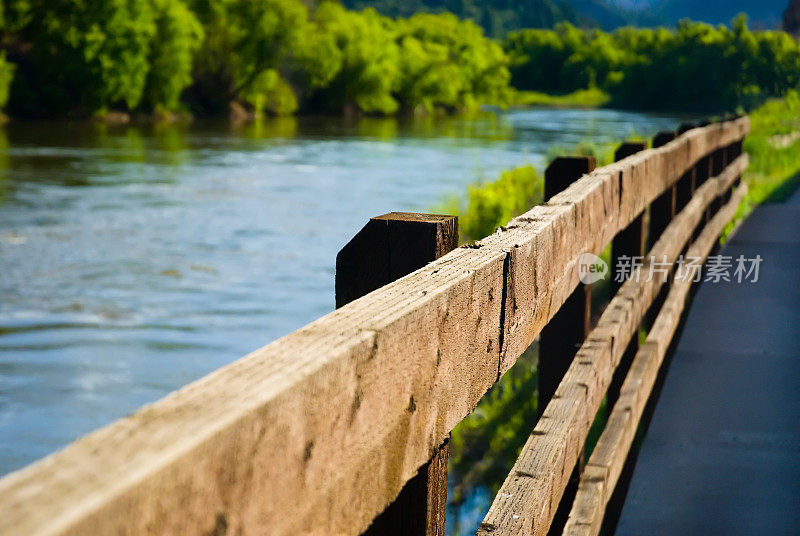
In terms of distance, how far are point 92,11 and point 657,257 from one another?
51.2m

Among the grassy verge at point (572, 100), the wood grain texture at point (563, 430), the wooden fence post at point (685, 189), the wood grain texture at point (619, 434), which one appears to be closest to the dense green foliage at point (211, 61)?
the grassy verge at point (572, 100)

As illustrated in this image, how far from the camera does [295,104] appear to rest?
58219 mm

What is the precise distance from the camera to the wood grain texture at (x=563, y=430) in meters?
1.96

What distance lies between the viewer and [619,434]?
3.29 m

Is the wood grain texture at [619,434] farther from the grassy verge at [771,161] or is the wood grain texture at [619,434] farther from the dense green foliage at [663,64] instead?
the dense green foliage at [663,64]

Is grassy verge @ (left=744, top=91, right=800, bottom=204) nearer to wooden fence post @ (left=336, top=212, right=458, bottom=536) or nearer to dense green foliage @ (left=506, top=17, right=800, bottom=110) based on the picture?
wooden fence post @ (left=336, top=212, right=458, bottom=536)

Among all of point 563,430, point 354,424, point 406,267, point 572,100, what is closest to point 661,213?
point 563,430

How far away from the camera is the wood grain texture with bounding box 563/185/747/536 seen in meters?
2.73

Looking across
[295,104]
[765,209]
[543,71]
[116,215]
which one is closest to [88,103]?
[295,104]

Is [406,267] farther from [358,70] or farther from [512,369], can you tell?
[358,70]

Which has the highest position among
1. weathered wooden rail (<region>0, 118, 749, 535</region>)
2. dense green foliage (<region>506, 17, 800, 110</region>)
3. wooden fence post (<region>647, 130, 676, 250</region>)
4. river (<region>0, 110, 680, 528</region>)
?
dense green foliage (<region>506, 17, 800, 110</region>)

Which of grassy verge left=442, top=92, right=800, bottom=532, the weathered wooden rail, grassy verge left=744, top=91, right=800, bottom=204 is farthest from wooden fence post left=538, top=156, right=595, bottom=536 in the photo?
grassy verge left=744, top=91, right=800, bottom=204

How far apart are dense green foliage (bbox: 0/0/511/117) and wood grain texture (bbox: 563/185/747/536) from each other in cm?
4593

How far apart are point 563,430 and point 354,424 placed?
4.58 feet
